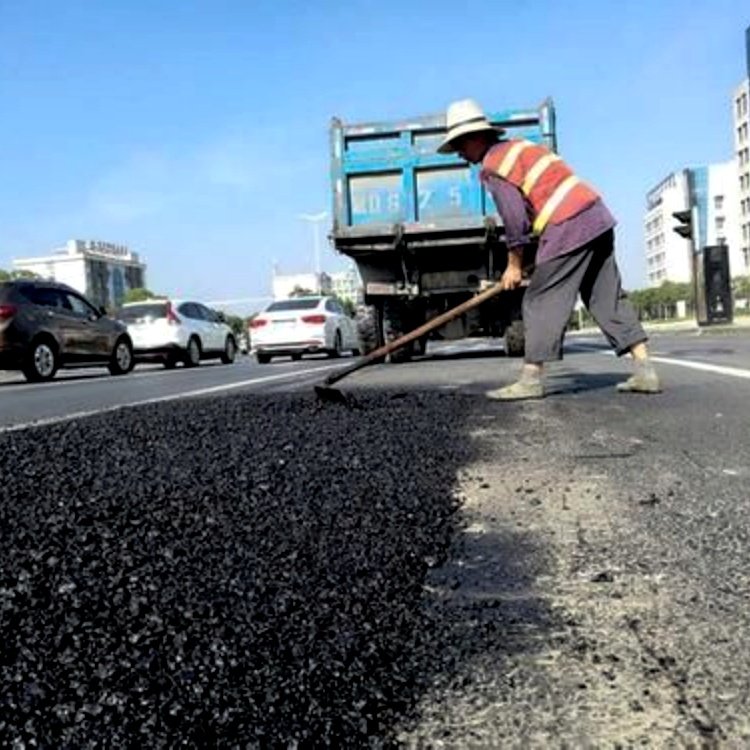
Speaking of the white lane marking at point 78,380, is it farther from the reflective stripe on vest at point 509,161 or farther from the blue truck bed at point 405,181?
the reflective stripe on vest at point 509,161

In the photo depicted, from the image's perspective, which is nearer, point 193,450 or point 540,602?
point 540,602

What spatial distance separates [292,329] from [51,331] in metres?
6.39

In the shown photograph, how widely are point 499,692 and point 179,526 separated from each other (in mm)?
1381

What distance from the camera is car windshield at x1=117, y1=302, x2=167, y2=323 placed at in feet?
68.8

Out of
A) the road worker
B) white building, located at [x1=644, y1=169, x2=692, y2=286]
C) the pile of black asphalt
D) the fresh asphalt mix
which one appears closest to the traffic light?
the road worker

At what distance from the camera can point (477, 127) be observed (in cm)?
641

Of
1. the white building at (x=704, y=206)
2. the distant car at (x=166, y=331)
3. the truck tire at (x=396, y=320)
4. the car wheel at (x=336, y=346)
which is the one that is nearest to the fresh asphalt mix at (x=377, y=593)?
the truck tire at (x=396, y=320)

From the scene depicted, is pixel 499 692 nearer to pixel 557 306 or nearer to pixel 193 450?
pixel 193 450

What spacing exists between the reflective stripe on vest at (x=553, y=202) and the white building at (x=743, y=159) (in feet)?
434

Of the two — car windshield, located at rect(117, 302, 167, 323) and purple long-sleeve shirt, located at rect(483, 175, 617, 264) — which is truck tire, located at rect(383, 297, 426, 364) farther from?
car windshield, located at rect(117, 302, 167, 323)

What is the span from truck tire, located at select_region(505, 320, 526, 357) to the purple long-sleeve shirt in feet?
21.8

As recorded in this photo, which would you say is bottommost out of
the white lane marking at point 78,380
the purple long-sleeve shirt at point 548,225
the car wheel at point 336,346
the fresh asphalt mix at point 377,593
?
the fresh asphalt mix at point 377,593

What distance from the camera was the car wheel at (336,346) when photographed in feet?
72.2

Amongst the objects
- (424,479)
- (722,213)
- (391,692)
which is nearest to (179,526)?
(424,479)
